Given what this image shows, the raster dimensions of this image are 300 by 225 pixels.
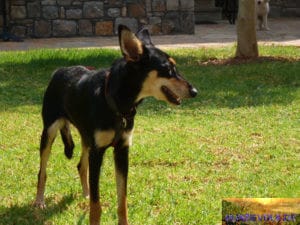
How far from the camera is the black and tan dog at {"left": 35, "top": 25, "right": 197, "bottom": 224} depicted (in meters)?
4.18

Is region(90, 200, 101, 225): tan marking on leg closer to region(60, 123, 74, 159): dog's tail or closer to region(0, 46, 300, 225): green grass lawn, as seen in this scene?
region(0, 46, 300, 225): green grass lawn

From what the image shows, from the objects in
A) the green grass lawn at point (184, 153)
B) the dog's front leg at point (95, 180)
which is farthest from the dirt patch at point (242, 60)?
the dog's front leg at point (95, 180)

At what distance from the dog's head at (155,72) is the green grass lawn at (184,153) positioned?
1161 millimetres

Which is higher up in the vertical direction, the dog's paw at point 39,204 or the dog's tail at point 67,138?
the dog's tail at point 67,138

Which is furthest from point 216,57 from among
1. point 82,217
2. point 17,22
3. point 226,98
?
point 82,217

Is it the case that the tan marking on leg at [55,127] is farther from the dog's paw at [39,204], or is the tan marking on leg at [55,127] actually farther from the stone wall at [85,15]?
the stone wall at [85,15]

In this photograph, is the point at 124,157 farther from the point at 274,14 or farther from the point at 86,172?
the point at 274,14

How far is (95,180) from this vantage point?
449 centimetres

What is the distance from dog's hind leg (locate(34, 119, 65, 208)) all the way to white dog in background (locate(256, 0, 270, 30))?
47.7 ft

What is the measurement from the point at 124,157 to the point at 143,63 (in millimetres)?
832

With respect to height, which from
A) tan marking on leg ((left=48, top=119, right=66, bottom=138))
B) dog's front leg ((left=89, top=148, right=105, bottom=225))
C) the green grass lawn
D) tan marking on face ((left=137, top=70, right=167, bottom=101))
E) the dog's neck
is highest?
tan marking on face ((left=137, top=70, right=167, bottom=101))

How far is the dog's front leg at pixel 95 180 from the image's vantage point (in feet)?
14.7

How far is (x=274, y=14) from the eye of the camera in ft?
77.8

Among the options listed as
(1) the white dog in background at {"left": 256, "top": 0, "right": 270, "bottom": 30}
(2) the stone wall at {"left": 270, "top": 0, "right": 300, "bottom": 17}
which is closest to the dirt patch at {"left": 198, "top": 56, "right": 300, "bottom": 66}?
(1) the white dog in background at {"left": 256, "top": 0, "right": 270, "bottom": 30}
